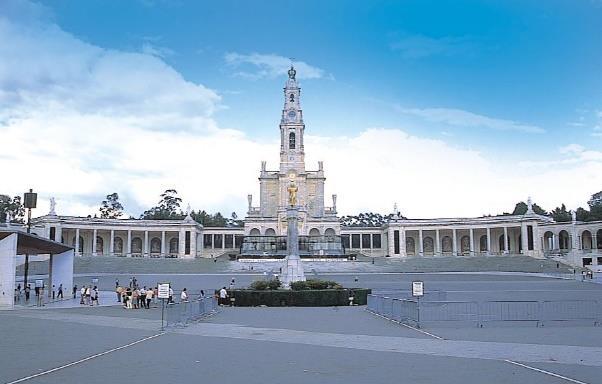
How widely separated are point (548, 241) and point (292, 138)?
161 ft

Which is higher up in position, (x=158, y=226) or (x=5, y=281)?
(x=158, y=226)

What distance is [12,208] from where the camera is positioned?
11762 cm

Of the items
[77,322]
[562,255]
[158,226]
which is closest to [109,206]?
[158,226]

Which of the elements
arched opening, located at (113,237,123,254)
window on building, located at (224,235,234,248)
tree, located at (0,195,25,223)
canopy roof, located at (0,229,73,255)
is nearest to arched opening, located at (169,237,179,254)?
arched opening, located at (113,237,123,254)

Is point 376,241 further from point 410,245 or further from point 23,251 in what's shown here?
point 23,251

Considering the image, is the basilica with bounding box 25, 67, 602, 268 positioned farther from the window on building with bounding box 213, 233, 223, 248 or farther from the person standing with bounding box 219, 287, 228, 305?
the person standing with bounding box 219, 287, 228, 305

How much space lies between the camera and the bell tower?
117 m

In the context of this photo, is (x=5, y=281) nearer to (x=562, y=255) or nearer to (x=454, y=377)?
(x=454, y=377)

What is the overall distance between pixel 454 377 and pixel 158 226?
94.6m

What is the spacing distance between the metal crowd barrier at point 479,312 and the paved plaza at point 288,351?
79 centimetres

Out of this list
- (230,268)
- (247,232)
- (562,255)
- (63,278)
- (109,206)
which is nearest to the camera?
(63,278)

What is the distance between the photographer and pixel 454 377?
461 inches

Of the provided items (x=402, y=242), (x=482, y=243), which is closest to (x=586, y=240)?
(x=482, y=243)

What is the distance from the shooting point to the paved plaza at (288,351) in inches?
470
